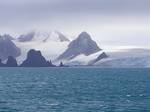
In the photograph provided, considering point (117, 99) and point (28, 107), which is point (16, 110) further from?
point (117, 99)

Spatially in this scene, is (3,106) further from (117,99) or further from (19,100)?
(117,99)

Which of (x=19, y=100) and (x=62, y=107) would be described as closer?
(x=62, y=107)

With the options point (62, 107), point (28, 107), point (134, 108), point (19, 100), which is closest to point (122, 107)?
point (134, 108)

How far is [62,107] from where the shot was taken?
297 feet

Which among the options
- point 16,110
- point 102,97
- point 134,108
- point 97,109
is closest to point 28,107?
point 16,110

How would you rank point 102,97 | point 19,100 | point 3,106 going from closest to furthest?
point 3,106 → point 19,100 → point 102,97

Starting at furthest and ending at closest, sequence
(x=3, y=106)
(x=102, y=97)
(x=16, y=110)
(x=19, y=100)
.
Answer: (x=102, y=97), (x=19, y=100), (x=3, y=106), (x=16, y=110)

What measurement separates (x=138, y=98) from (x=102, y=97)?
7.51 meters

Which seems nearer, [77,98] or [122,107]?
[122,107]

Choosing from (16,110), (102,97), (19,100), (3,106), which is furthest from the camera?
(102,97)

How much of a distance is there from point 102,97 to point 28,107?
84.5 feet

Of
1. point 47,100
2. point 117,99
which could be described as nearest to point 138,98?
point 117,99

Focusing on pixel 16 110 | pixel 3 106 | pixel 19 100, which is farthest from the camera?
pixel 19 100

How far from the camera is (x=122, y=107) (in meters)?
90.6
